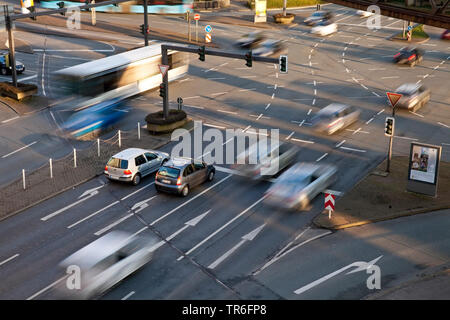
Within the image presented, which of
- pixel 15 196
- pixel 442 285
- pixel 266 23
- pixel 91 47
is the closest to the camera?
pixel 442 285

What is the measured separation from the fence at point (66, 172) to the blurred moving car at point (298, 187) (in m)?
9.32

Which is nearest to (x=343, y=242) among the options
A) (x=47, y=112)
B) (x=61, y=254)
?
(x=61, y=254)

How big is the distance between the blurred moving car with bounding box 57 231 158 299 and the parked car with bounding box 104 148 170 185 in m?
7.47

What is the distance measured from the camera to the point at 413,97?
140 ft

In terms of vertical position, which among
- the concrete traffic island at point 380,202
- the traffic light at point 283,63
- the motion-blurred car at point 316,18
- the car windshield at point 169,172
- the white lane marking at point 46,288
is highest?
the traffic light at point 283,63

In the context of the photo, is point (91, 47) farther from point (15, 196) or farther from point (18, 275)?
point (18, 275)

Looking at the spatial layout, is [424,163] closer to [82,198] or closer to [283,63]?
[283,63]

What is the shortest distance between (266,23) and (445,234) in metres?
52.7

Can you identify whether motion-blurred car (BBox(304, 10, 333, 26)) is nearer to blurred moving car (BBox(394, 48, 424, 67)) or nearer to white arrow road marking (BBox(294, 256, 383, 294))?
blurred moving car (BBox(394, 48, 424, 67))

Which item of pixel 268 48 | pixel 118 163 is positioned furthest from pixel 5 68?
pixel 268 48

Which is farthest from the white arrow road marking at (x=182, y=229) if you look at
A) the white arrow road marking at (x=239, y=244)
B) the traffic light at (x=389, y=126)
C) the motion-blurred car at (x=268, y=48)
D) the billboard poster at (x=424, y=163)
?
the motion-blurred car at (x=268, y=48)

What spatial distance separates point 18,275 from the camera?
72.1 ft

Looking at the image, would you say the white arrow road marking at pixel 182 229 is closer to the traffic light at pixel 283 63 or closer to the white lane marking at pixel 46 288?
the white lane marking at pixel 46 288

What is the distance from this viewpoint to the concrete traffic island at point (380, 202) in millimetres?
26391
